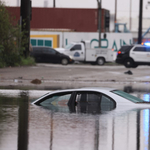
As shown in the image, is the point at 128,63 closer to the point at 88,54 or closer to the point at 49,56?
the point at 88,54

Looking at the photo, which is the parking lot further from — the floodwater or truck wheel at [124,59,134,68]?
truck wheel at [124,59,134,68]

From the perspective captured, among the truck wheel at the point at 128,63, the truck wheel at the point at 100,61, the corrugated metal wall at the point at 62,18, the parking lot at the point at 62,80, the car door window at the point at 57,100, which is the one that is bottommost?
the truck wheel at the point at 100,61

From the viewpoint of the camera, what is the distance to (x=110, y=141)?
8789 millimetres

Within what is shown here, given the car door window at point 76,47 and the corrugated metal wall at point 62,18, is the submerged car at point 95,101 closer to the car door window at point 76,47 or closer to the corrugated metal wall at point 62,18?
the car door window at point 76,47

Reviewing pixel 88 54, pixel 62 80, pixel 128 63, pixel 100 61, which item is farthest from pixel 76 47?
pixel 62 80

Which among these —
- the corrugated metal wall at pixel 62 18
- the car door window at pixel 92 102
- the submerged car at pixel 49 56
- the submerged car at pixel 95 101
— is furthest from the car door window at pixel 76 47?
the car door window at pixel 92 102

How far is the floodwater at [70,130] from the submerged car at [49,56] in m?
26.5

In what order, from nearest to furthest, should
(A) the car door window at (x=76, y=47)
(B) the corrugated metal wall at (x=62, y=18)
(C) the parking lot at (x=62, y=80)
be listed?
1. (C) the parking lot at (x=62, y=80)
2. (A) the car door window at (x=76, y=47)
3. (B) the corrugated metal wall at (x=62, y=18)

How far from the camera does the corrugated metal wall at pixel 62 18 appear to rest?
6612cm

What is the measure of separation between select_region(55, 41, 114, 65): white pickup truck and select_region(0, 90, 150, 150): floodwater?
2827 cm

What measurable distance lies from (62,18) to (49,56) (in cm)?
2623

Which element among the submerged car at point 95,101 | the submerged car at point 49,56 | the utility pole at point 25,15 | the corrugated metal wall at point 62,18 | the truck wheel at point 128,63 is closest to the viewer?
the submerged car at point 95,101

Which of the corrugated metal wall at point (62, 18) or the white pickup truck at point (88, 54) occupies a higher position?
the corrugated metal wall at point (62, 18)

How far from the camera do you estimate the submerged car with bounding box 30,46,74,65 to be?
40812 mm
